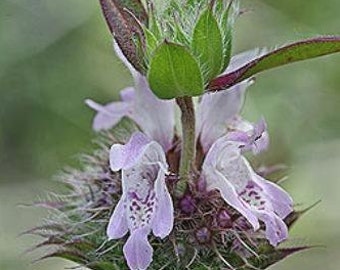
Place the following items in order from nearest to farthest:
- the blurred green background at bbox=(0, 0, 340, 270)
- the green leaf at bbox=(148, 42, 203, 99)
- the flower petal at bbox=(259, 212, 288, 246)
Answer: the green leaf at bbox=(148, 42, 203, 99)
the flower petal at bbox=(259, 212, 288, 246)
the blurred green background at bbox=(0, 0, 340, 270)

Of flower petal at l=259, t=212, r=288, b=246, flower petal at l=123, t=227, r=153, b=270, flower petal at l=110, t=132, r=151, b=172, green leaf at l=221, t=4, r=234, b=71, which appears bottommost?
flower petal at l=259, t=212, r=288, b=246

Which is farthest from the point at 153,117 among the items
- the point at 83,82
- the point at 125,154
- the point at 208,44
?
the point at 83,82

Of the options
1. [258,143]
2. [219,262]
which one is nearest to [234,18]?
[258,143]

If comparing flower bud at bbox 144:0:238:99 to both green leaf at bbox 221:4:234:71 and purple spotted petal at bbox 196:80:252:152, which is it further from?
purple spotted petal at bbox 196:80:252:152

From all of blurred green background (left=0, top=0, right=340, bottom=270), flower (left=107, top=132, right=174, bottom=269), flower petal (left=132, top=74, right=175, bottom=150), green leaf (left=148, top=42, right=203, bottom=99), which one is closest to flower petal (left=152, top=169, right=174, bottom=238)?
flower (left=107, top=132, right=174, bottom=269)

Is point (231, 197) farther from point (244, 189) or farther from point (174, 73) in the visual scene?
point (174, 73)

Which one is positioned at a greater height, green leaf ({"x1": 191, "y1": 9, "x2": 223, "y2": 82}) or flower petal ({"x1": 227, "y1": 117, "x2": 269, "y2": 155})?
green leaf ({"x1": 191, "y1": 9, "x2": 223, "y2": 82})
